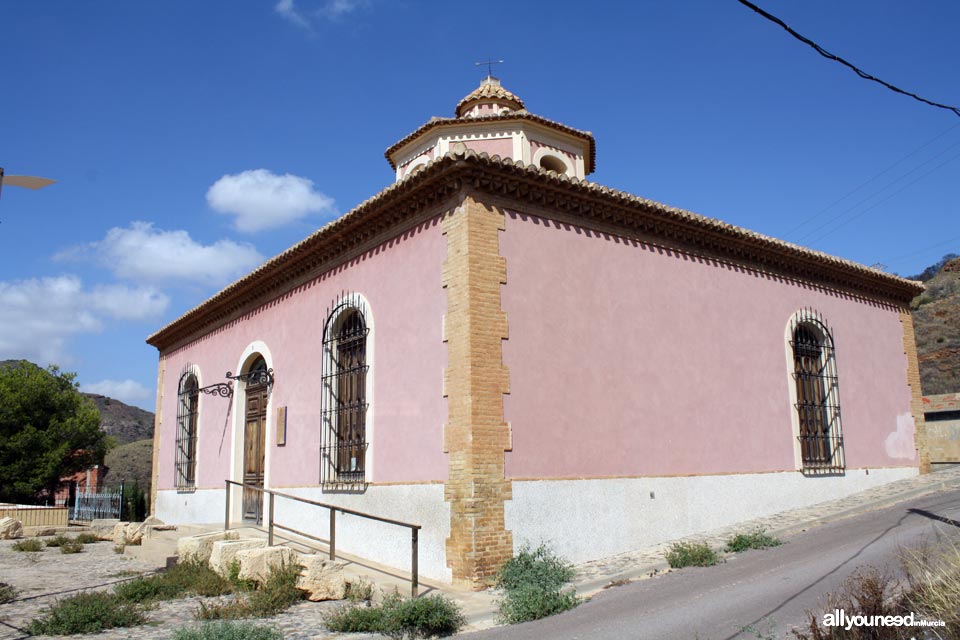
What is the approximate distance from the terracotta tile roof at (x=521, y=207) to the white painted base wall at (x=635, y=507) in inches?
144

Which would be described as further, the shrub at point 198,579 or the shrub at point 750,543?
the shrub at point 750,543

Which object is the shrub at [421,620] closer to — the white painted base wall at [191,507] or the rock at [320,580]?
the rock at [320,580]

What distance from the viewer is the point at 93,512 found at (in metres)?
25.4

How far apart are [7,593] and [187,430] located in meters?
8.57

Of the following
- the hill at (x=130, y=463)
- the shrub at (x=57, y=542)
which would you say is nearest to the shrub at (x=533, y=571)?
the shrub at (x=57, y=542)

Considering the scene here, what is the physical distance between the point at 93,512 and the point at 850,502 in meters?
23.4

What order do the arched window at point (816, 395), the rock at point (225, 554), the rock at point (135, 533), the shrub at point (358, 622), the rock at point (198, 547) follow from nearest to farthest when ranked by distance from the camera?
1. the shrub at point (358, 622)
2. the rock at point (225, 554)
3. the rock at point (198, 547)
4. the arched window at point (816, 395)
5. the rock at point (135, 533)

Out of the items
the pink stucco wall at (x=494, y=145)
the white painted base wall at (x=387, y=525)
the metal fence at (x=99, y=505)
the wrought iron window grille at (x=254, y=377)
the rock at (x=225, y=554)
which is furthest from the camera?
the metal fence at (x=99, y=505)

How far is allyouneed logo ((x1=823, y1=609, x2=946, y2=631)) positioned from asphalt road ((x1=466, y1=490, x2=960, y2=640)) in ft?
1.34

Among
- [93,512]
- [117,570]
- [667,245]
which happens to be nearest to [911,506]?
[667,245]

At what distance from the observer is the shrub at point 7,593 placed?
8.74 meters

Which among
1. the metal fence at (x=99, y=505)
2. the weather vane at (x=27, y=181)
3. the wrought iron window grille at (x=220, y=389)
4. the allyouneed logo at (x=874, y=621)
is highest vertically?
the weather vane at (x=27, y=181)

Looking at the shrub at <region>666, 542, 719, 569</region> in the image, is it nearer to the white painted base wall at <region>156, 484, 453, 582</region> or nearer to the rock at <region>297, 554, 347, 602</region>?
the white painted base wall at <region>156, 484, 453, 582</region>

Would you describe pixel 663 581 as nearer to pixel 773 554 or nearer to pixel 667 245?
pixel 773 554
